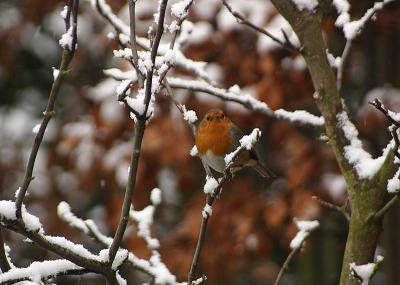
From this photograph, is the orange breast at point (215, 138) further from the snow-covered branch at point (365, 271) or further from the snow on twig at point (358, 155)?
the snow-covered branch at point (365, 271)

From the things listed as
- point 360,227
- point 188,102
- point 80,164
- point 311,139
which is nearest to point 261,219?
point 311,139

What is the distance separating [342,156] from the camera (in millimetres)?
1845

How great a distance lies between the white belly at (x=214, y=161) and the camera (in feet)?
9.23

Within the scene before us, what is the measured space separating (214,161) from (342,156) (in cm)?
107

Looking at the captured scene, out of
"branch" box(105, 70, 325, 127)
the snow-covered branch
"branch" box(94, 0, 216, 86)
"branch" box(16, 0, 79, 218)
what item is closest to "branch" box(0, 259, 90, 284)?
"branch" box(16, 0, 79, 218)

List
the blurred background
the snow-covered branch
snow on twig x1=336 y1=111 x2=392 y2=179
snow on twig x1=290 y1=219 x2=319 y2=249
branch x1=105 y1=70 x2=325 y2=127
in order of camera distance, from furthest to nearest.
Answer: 1. the blurred background
2. branch x1=105 y1=70 x2=325 y2=127
3. snow on twig x1=290 y1=219 x2=319 y2=249
4. snow on twig x1=336 y1=111 x2=392 y2=179
5. the snow-covered branch

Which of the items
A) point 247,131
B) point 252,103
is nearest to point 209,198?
point 252,103

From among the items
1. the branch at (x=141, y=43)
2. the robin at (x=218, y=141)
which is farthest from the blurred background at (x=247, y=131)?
the branch at (x=141, y=43)

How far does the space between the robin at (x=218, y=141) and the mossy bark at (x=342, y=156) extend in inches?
37.9

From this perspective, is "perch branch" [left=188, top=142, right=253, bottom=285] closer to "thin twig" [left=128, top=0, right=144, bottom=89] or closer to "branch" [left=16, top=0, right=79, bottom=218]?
"thin twig" [left=128, top=0, right=144, bottom=89]

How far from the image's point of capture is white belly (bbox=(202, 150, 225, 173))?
2.81 metres

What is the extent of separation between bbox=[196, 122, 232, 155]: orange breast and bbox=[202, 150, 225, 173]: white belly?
0.06ft

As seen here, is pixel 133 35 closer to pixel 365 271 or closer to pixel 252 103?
pixel 365 271

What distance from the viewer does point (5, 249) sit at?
4.70 ft
